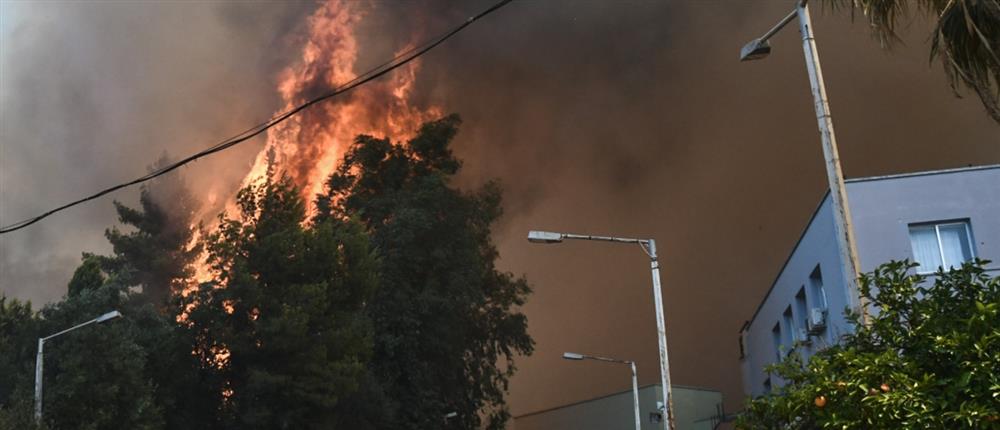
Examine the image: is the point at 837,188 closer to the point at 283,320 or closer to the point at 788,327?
the point at 788,327

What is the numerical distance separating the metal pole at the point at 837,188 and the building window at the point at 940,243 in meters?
15.2

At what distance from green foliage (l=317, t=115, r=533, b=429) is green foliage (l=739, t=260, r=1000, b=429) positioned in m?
33.2

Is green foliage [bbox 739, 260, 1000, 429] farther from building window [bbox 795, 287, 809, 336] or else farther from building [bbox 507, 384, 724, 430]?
building [bbox 507, 384, 724, 430]

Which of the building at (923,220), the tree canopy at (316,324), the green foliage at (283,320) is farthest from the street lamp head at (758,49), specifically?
the green foliage at (283,320)

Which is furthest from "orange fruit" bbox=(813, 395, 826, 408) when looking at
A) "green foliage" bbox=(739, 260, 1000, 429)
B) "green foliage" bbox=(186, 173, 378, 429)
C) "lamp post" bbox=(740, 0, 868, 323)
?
"green foliage" bbox=(186, 173, 378, 429)

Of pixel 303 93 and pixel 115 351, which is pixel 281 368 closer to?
pixel 115 351

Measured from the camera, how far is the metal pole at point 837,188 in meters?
13.5

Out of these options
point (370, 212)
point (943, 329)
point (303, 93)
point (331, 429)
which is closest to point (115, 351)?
point (331, 429)

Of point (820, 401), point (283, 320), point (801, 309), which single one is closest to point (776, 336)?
point (801, 309)

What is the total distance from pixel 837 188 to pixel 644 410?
56057mm

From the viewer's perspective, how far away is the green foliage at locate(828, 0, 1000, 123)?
1181cm

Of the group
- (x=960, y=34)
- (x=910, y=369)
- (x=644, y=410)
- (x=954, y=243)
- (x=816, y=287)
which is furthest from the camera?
(x=644, y=410)

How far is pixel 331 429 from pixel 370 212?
1653cm

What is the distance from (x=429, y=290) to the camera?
49625mm
